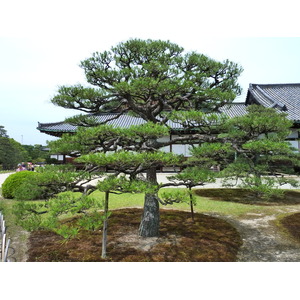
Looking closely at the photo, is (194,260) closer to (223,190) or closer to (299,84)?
(223,190)

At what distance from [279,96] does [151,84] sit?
36.7 feet

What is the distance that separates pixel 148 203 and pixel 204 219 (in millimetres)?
1552

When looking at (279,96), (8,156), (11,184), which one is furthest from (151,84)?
(8,156)

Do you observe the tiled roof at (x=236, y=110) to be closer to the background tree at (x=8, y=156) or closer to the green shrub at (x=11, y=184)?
the green shrub at (x=11, y=184)

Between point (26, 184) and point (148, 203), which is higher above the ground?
point (26, 184)

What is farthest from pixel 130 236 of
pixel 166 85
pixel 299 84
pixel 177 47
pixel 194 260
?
pixel 299 84

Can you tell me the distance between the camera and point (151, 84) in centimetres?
277

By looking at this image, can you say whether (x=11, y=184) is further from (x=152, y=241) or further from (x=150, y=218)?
(x=152, y=241)

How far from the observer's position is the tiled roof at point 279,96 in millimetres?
9816

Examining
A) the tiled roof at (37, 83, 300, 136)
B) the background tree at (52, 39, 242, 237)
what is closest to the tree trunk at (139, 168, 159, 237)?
the background tree at (52, 39, 242, 237)

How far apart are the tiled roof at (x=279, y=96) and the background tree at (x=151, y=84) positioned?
24.2ft

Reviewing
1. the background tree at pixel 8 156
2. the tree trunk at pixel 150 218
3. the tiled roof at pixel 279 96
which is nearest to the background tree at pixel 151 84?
the tree trunk at pixel 150 218

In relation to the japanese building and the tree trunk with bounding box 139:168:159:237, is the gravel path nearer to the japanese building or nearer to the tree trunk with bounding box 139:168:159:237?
the tree trunk with bounding box 139:168:159:237

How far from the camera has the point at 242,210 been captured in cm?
529
